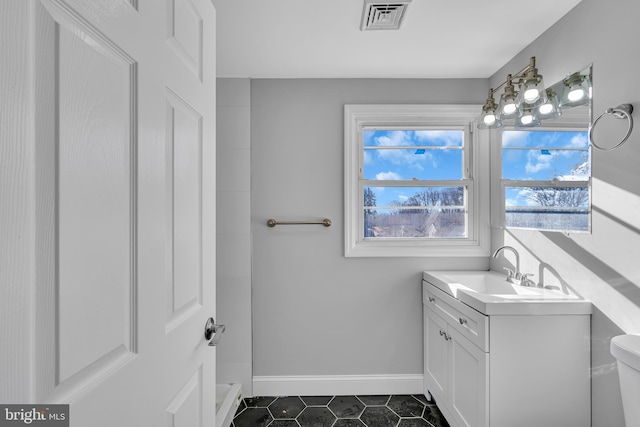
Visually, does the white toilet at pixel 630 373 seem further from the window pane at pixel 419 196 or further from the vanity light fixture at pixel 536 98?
the window pane at pixel 419 196

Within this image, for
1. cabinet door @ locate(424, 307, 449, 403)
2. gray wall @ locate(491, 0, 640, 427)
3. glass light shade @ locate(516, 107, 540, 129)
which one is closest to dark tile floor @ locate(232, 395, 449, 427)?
cabinet door @ locate(424, 307, 449, 403)

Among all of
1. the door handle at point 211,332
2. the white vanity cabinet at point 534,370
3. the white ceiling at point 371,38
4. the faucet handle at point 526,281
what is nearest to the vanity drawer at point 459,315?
the white vanity cabinet at point 534,370

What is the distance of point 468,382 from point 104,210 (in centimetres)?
182

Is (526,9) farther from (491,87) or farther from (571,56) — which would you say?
(491,87)

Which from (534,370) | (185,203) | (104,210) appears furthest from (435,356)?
(104,210)

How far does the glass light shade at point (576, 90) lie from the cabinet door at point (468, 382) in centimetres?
128

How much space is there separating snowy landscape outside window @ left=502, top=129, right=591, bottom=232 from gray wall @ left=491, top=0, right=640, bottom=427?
9 centimetres

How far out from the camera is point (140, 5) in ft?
2.16

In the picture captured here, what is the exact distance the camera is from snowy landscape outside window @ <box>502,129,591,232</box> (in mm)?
1608

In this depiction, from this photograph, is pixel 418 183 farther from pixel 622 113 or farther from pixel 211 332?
pixel 211 332

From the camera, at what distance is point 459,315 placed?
1.79 m

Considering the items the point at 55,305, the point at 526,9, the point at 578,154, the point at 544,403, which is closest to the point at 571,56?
the point at 526,9

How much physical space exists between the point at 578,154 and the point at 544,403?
1.19 m

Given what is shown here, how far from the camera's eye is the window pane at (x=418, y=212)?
97.0 inches
